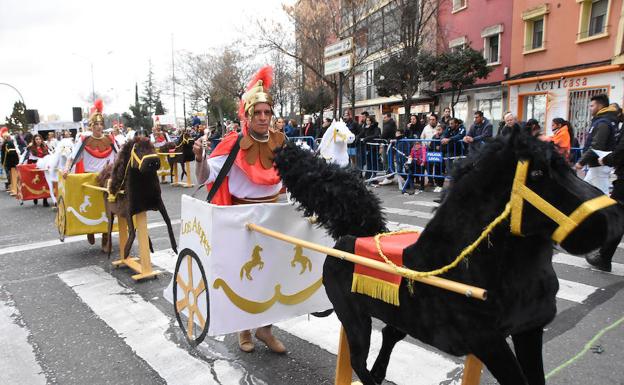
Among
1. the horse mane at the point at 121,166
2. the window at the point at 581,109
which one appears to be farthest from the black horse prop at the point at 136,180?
the window at the point at 581,109

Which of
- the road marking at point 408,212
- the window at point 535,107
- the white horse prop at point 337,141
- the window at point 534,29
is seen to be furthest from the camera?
the window at point 534,29

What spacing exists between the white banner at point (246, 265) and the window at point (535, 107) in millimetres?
18053

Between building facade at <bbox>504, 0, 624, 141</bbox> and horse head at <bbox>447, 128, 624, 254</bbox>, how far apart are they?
17.0 meters

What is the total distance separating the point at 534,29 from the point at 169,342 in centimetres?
2135

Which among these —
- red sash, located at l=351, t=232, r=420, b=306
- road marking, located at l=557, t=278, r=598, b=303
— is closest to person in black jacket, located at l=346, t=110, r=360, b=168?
road marking, located at l=557, t=278, r=598, b=303

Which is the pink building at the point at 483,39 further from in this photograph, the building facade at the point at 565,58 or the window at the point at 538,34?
the window at the point at 538,34

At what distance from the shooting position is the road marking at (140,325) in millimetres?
3527

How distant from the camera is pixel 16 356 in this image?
12.7ft

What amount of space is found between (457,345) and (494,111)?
22.5 metres

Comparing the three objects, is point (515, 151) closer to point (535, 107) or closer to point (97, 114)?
point (97, 114)

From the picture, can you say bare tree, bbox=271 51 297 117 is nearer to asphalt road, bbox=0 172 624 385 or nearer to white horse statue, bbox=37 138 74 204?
white horse statue, bbox=37 138 74 204

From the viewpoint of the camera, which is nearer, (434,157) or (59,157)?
(59,157)

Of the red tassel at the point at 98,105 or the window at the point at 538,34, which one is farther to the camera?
the window at the point at 538,34

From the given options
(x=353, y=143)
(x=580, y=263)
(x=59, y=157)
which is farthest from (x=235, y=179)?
(x=353, y=143)
